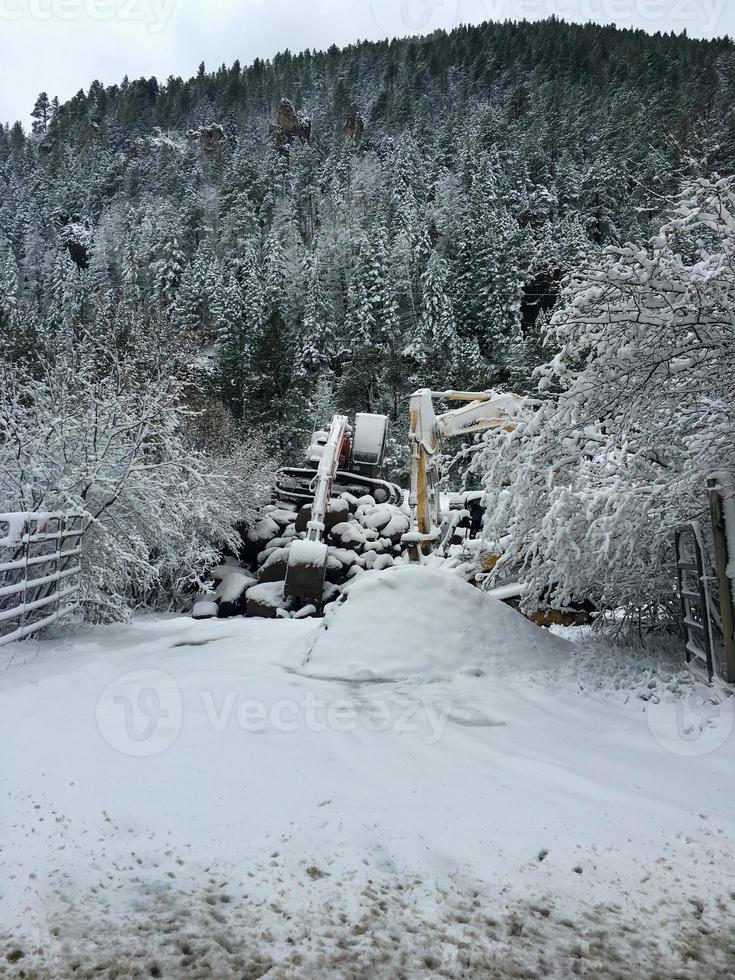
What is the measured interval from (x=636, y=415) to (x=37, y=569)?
6557 mm

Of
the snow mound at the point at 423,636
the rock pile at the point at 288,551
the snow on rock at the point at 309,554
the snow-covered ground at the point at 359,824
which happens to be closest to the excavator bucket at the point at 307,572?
the snow on rock at the point at 309,554

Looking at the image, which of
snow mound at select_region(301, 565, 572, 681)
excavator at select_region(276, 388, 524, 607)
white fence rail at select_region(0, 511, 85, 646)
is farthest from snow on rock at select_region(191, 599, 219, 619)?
snow mound at select_region(301, 565, 572, 681)

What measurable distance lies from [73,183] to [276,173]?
3178 cm

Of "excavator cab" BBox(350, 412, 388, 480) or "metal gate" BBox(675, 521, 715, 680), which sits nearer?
"metal gate" BBox(675, 521, 715, 680)

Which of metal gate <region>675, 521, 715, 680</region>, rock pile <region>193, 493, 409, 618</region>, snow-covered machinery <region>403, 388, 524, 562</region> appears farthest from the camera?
rock pile <region>193, 493, 409, 618</region>

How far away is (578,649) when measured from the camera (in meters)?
6.62

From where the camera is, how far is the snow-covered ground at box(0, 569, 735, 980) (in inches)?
81.7

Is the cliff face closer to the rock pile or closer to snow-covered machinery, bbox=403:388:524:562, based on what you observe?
the rock pile

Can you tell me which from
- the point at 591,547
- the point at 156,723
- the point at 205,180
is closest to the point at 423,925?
the point at 156,723

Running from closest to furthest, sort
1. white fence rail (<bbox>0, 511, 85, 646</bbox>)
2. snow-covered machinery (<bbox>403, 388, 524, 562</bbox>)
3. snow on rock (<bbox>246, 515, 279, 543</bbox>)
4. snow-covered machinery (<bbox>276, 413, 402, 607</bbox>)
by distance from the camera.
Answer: white fence rail (<bbox>0, 511, 85, 646</bbox>)
snow-covered machinery (<bbox>403, 388, 524, 562</bbox>)
snow on rock (<bbox>246, 515, 279, 543</bbox>)
snow-covered machinery (<bbox>276, 413, 402, 607</bbox>)

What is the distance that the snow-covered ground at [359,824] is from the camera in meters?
2.07

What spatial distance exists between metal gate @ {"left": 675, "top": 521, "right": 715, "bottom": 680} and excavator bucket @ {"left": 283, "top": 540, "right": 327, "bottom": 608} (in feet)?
25.4

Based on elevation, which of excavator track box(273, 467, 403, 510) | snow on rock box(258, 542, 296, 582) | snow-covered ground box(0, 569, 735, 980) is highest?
snow-covered ground box(0, 569, 735, 980)

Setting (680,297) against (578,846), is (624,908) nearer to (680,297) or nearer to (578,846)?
(578,846)
